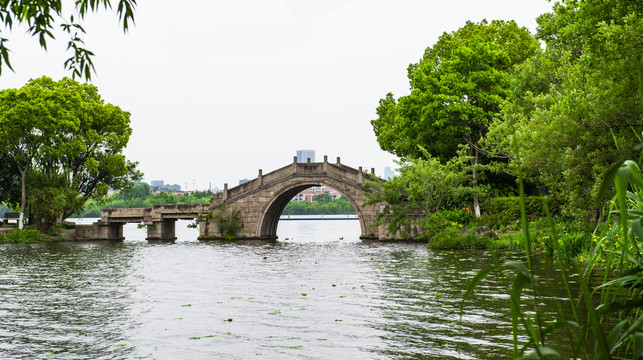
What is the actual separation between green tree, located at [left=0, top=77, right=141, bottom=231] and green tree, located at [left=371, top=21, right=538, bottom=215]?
19.3m

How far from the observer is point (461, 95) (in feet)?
97.5

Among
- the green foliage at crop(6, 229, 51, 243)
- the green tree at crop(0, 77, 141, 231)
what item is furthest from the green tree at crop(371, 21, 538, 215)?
the green foliage at crop(6, 229, 51, 243)

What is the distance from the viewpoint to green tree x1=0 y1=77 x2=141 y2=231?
3266cm

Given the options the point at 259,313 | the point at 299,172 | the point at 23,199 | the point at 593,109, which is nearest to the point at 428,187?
the point at 299,172

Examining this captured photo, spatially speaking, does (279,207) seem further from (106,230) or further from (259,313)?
(259,313)

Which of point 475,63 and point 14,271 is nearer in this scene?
point 14,271

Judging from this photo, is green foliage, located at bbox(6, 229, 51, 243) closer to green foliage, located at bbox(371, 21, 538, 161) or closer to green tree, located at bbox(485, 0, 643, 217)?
green foliage, located at bbox(371, 21, 538, 161)

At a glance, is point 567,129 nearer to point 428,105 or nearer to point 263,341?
point 263,341

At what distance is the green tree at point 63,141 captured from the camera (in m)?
32.7

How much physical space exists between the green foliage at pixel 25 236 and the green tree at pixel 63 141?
1.41 m

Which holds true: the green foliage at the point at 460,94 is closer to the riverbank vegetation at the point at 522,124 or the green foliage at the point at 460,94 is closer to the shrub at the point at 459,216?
the riverbank vegetation at the point at 522,124

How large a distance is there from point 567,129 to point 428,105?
17.1 m

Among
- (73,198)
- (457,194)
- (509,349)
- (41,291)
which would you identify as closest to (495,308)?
(509,349)

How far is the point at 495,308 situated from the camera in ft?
28.5
